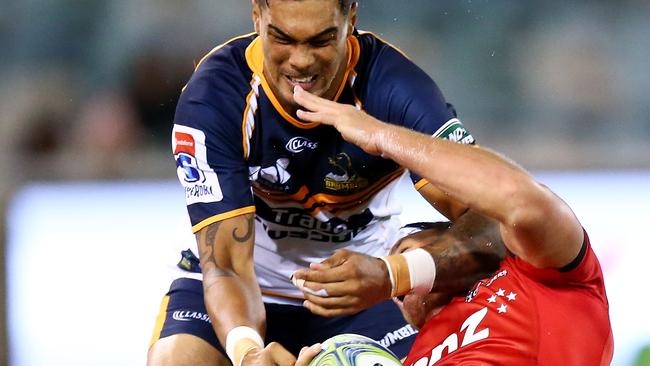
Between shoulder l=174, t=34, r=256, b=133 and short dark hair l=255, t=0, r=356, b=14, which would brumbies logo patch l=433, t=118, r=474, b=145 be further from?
shoulder l=174, t=34, r=256, b=133

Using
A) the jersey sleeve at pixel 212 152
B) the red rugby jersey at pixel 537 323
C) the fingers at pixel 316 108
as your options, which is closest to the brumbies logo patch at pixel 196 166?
the jersey sleeve at pixel 212 152

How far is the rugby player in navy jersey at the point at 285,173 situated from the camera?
3660 millimetres

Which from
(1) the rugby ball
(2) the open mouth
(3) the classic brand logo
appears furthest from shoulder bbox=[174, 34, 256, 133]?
(1) the rugby ball

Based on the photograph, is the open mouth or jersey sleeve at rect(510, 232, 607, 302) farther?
the open mouth

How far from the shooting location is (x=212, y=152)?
385 centimetres

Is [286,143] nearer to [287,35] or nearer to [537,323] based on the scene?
[287,35]

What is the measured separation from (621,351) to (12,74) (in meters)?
4.32

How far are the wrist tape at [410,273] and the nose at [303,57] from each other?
0.69m

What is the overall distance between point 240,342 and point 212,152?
689mm

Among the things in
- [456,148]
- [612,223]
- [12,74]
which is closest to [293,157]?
[456,148]

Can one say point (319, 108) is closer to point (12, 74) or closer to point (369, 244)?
point (369, 244)

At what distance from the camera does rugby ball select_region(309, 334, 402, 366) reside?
3.14m

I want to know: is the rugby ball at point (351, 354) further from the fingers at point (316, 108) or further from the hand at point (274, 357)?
the fingers at point (316, 108)

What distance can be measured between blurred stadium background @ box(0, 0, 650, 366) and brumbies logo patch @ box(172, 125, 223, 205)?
6.67ft
